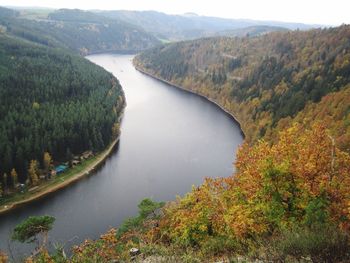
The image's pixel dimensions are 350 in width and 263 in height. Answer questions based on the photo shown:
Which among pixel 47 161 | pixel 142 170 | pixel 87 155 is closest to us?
pixel 47 161

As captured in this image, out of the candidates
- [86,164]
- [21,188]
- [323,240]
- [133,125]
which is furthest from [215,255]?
[133,125]

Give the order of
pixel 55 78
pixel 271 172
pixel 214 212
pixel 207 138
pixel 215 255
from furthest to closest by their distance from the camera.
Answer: pixel 55 78, pixel 207 138, pixel 214 212, pixel 271 172, pixel 215 255

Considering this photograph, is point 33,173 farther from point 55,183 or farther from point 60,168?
point 60,168

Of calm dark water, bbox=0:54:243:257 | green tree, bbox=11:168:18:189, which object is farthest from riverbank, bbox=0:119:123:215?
green tree, bbox=11:168:18:189

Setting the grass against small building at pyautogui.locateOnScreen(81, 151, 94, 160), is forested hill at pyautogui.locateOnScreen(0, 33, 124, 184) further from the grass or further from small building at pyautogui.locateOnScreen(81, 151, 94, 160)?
the grass

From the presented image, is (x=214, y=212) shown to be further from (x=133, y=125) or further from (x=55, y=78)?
(x=55, y=78)

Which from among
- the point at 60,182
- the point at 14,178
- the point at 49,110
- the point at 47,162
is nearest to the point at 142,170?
the point at 60,182

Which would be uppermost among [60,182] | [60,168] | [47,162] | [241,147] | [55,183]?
[241,147]

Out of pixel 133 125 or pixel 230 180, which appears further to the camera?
pixel 133 125
